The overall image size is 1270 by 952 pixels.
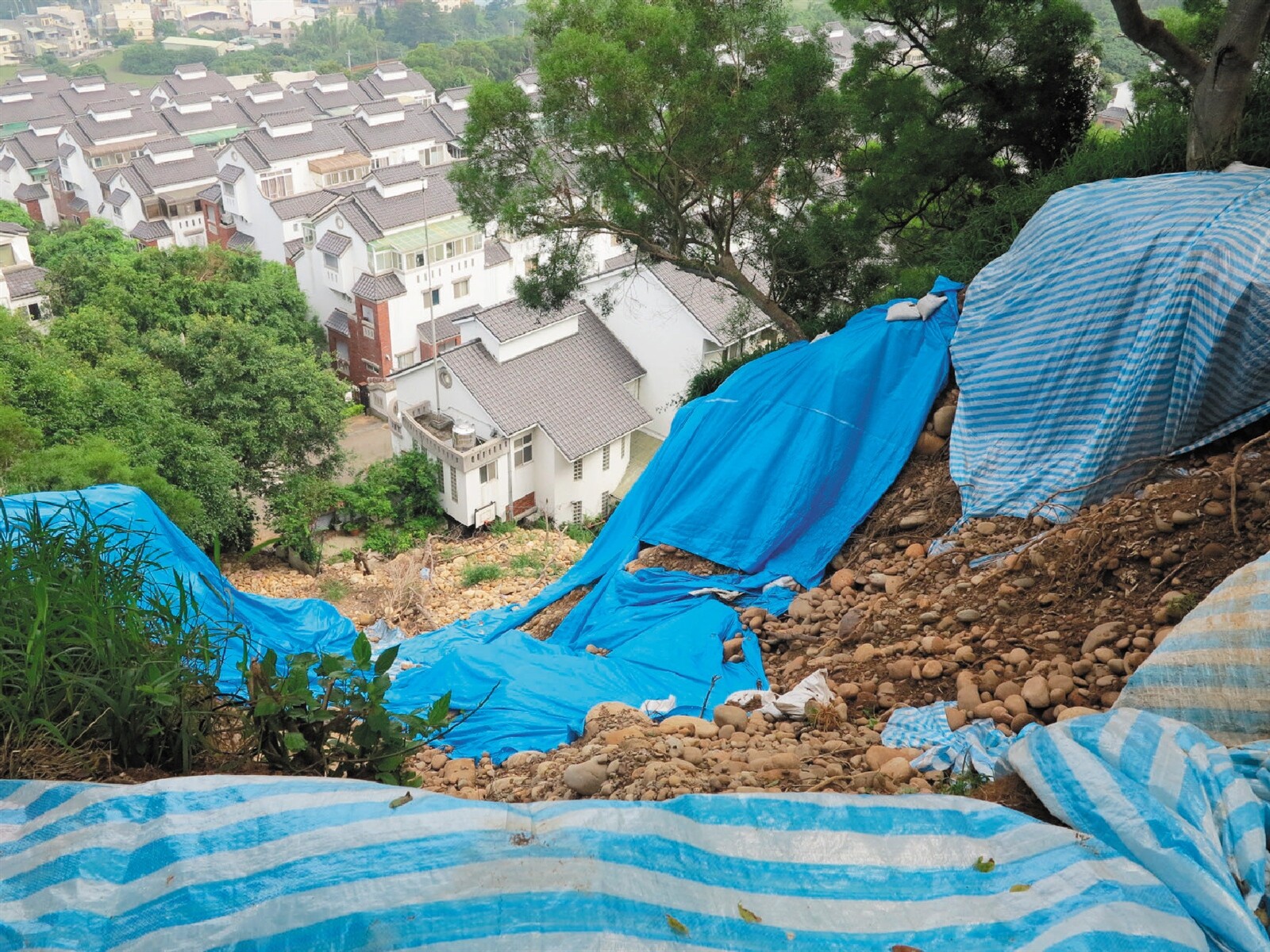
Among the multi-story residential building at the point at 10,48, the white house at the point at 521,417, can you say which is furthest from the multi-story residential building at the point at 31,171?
the multi-story residential building at the point at 10,48

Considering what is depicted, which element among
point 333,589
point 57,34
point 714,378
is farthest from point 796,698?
point 57,34

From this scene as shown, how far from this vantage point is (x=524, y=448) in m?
15.4

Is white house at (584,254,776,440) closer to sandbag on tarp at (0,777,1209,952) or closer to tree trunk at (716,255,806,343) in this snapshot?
tree trunk at (716,255,806,343)

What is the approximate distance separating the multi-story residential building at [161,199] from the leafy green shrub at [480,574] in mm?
19962

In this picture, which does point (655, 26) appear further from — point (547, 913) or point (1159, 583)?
point (547, 913)

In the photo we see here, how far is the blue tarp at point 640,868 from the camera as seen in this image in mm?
1916

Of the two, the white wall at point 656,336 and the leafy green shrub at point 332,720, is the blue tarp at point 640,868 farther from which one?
the white wall at point 656,336

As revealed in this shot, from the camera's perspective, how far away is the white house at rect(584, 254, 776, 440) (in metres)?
16.6

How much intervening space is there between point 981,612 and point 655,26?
6.67 meters

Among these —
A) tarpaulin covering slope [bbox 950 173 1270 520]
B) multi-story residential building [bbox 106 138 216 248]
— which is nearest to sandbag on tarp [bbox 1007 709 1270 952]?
tarpaulin covering slope [bbox 950 173 1270 520]

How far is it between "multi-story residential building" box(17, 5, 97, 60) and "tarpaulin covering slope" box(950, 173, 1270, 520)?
71897 mm

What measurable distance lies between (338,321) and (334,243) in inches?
70.0

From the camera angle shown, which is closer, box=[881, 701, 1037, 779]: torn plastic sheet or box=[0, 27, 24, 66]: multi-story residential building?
box=[881, 701, 1037, 779]: torn plastic sheet

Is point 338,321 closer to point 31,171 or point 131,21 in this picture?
point 31,171
